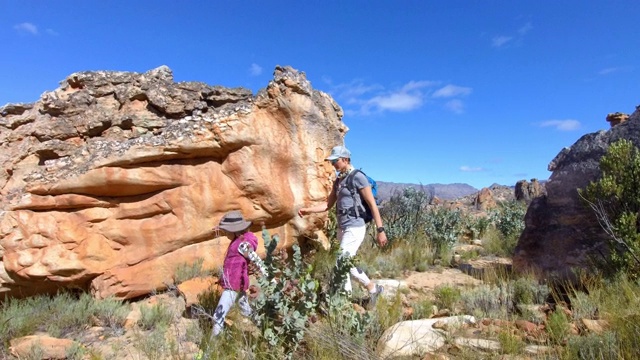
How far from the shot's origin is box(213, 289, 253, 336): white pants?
3890 millimetres

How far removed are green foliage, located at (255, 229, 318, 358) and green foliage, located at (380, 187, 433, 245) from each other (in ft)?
19.6

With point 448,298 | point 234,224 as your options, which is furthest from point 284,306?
point 448,298

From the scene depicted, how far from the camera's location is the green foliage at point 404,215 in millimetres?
9641

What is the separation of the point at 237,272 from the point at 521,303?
338cm

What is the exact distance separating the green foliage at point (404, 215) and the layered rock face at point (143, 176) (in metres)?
3.20

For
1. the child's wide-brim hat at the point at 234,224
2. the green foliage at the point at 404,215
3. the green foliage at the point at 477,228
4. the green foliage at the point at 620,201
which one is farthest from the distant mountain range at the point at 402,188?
the child's wide-brim hat at the point at 234,224

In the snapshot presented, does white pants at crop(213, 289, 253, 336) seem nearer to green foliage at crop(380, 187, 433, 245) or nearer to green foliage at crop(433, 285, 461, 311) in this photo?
green foliage at crop(433, 285, 461, 311)

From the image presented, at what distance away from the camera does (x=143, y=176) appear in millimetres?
5582

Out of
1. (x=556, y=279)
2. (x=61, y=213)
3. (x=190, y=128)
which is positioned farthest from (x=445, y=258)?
(x=61, y=213)

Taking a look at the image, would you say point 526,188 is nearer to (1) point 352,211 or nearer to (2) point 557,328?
(1) point 352,211

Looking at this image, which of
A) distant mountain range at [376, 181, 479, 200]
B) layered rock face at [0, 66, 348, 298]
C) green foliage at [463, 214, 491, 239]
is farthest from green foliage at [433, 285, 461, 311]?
green foliage at [463, 214, 491, 239]

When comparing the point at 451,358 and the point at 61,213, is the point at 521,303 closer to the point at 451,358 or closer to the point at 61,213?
the point at 451,358

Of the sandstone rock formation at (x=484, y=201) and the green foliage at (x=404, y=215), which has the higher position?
the sandstone rock formation at (x=484, y=201)

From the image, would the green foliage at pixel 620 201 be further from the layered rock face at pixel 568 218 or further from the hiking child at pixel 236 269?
the hiking child at pixel 236 269
